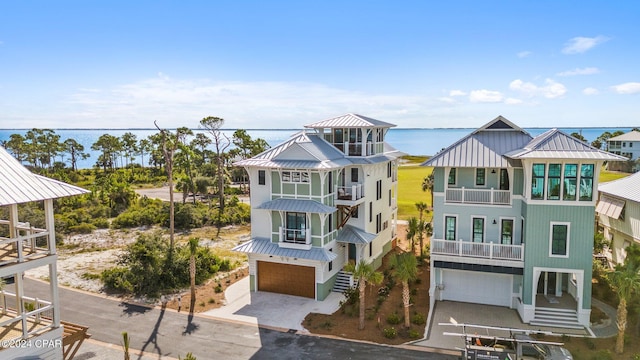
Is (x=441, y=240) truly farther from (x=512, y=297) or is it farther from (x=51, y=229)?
(x=51, y=229)

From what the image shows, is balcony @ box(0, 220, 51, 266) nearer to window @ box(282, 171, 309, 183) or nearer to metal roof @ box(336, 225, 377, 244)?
window @ box(282, 171, 309, 183)

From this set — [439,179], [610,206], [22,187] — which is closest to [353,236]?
[439,179]

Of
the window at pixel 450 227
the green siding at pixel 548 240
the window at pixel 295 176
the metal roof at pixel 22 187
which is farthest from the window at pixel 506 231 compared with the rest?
the metal roof at pixel 22 187

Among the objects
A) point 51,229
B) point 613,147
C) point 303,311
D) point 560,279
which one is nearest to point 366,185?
point 303,311

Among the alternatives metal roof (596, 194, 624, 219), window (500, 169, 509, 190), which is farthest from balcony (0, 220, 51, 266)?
metal roof (596, 194, 624, 219)

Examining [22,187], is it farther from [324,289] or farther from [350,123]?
[350,123]

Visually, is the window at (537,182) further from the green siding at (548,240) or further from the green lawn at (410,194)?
the green lawn at (410,194)
